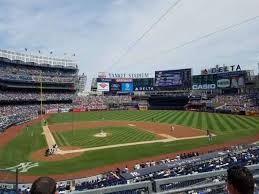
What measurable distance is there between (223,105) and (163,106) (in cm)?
2549

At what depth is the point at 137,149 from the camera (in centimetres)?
3522

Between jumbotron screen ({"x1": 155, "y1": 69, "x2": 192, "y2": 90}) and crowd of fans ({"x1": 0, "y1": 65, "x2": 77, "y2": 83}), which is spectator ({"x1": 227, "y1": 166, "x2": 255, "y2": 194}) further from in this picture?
jumbotron screen ({"x1": 155, "y1": 69, "x2": 192, "y2": 90})

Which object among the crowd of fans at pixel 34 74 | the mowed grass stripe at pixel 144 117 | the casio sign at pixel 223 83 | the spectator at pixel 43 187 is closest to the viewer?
the spectator at pixel 43 187

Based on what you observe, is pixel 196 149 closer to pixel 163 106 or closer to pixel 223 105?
pixel 223 105

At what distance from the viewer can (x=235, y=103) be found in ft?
281

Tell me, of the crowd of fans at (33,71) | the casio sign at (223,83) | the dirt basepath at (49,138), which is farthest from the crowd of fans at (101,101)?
the dirt basepath at (49,138)

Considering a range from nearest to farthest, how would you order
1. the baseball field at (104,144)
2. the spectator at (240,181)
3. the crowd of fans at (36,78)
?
the spectator at (240,181), the baseball field at (104,144), the crowd of fans at (36,78)

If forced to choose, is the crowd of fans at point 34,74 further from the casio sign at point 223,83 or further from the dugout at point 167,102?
the casio sign at point 223,83

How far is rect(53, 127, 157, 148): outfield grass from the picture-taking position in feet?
130

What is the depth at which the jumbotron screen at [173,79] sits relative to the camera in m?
97.7

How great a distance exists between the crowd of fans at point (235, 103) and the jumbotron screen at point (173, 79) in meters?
10.0

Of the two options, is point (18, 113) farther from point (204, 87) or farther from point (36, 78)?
point (204, 87)

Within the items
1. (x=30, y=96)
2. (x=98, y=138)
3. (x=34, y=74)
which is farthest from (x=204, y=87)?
(x=98, y=138)

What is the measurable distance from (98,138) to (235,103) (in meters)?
53.3
